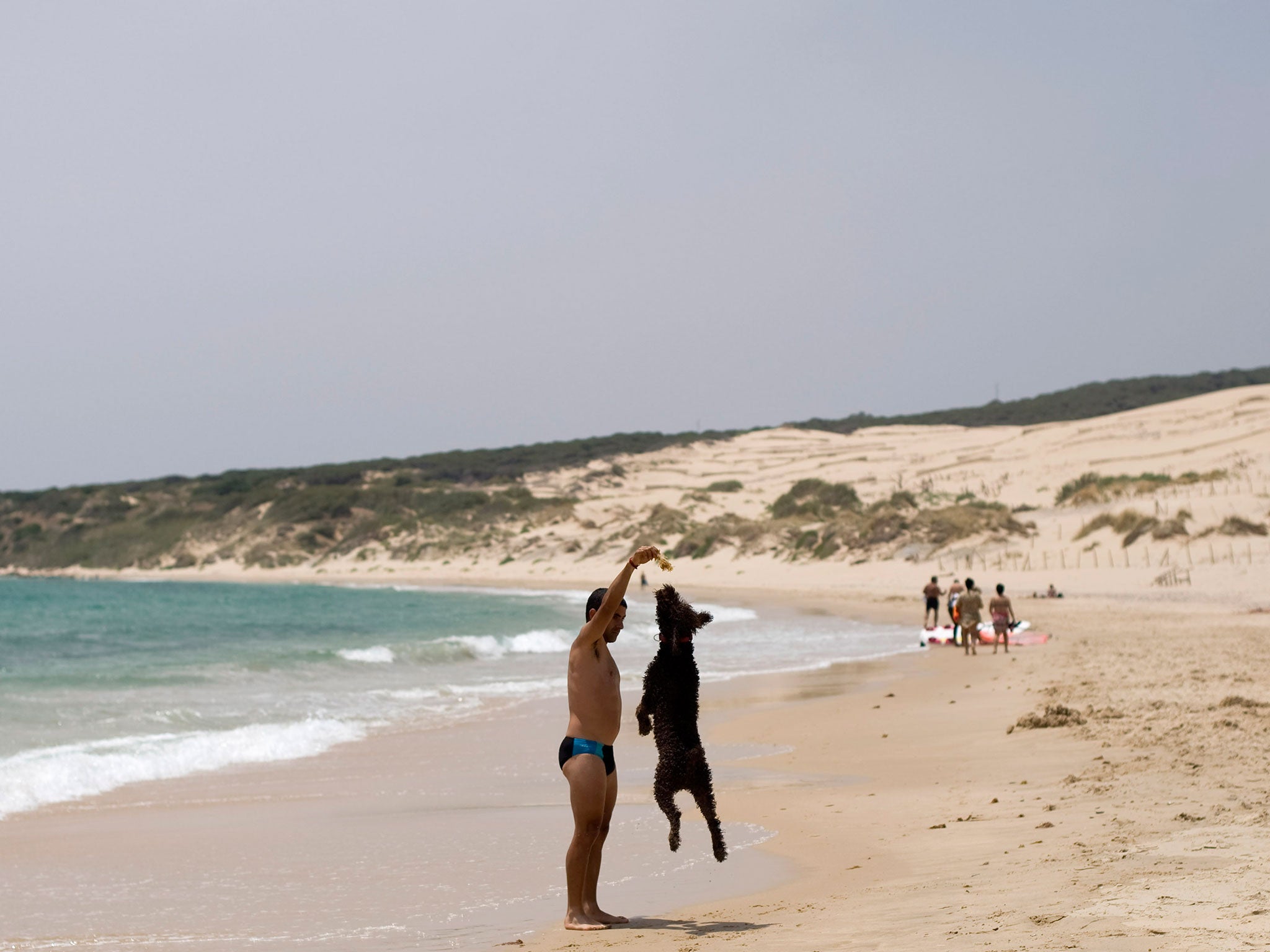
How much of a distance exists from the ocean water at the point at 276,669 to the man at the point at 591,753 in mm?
5722

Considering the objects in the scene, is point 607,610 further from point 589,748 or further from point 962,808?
point 962,808

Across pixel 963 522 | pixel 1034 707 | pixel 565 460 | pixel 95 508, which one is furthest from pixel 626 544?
pixel 95 508

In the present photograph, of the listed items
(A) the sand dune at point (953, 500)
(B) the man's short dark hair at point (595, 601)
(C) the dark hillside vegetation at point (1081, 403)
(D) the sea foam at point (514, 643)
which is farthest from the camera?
(C) the dark hillside vegetation at point (1081, 403)

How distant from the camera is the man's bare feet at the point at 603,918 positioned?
5.38 meters

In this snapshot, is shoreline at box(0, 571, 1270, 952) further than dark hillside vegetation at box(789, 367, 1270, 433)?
No

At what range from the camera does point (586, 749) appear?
5500 millimetres

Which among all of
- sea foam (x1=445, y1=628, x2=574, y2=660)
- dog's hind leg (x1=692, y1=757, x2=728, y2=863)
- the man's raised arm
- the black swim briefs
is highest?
the man's raised arm

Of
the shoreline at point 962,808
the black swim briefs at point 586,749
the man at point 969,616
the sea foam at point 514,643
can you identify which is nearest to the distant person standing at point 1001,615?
the man at point 969,616

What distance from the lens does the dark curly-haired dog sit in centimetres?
580

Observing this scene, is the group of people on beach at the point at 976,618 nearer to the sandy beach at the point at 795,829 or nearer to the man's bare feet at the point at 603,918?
the sandy beach at the point at 795,829

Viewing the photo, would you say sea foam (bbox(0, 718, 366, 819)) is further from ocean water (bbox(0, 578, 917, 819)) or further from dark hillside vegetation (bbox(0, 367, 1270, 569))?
dark hillside vegetation (bbox(0, 367, 1270, 569))

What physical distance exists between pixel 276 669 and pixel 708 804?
1531cm

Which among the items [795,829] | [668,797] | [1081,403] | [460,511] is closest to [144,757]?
[795,829]

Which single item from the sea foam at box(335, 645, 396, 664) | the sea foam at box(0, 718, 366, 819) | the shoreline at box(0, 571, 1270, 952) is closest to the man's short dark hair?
the shoreline at box(0, 571, 1270, 952)
